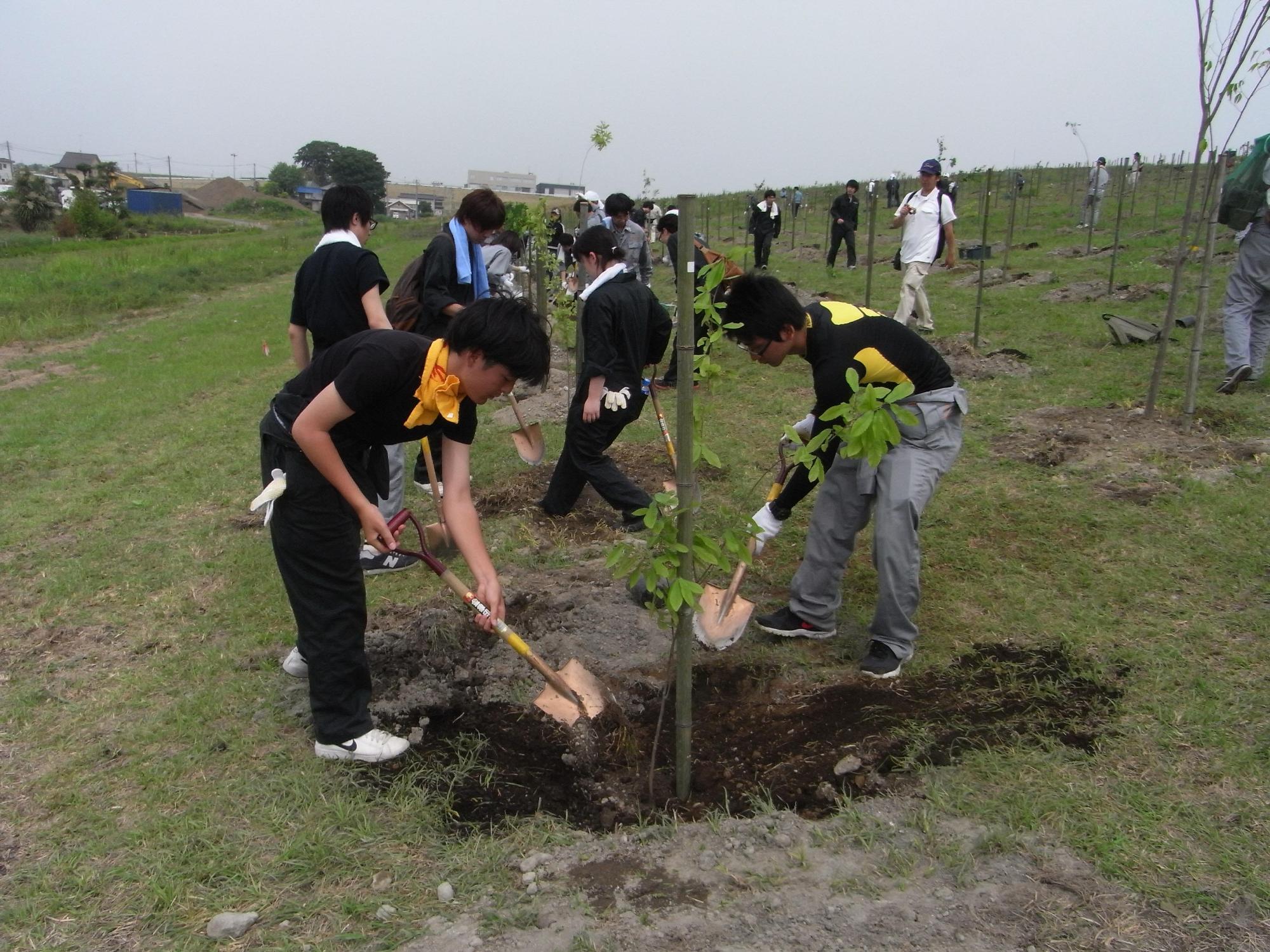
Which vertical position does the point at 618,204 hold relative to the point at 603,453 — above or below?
above

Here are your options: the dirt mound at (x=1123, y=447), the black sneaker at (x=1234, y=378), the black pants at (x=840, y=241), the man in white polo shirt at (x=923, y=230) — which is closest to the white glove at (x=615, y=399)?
the dirt mound at (x=1123, y=447)

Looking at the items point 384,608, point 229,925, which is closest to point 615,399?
point 384,608

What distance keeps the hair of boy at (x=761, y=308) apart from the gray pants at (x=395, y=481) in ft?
6.59

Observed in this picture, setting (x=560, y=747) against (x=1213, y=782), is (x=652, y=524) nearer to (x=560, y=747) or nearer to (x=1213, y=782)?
(x=560, y=747)

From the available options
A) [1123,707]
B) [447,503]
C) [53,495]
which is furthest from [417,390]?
[53,495]

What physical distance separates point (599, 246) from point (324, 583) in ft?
8.80

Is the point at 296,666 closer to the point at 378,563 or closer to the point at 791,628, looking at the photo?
the point at 378,563

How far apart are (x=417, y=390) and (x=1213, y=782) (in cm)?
254

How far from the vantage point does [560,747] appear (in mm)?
A: 2961

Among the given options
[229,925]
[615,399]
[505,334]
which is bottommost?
[229,925]

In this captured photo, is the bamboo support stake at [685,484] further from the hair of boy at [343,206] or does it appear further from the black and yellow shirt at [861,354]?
the hair of boy at [343,206]

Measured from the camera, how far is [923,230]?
8.63 meters

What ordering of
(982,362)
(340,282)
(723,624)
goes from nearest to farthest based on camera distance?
(723,624)
(340,282)
(982,362)

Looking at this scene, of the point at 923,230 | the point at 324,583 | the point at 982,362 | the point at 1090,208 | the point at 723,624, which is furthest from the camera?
the point at 1090,208
